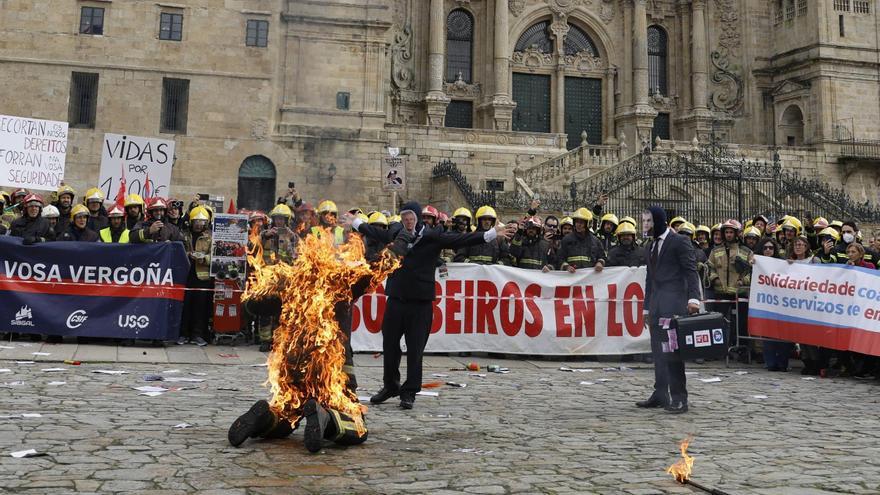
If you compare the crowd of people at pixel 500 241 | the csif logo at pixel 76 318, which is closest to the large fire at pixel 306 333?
the crowd of people at pixel 500 241

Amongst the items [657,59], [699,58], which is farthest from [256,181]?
[699,58]

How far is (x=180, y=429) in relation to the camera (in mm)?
6211

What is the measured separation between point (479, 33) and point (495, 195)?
16.3m

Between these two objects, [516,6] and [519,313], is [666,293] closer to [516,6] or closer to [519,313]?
[519,313]

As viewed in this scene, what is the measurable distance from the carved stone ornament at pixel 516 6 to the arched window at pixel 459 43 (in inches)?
78.7

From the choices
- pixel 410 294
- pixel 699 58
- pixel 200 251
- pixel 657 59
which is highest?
pixel 657 59

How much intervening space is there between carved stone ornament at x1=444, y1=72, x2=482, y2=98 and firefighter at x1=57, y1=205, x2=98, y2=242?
26.1 m

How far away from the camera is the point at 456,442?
19.9 feet

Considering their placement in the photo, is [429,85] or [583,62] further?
[583,62]

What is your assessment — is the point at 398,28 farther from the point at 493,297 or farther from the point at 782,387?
the point at 782,387

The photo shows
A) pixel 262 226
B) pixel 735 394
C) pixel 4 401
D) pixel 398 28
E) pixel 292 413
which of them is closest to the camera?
pixel 292 413

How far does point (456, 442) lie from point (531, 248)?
7.45 metres

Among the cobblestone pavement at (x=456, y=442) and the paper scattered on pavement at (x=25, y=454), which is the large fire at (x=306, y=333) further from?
the paper scattered on pavement at (x=25, y=454)

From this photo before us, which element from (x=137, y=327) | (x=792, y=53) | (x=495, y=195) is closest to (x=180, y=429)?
(x=137, y=327)
